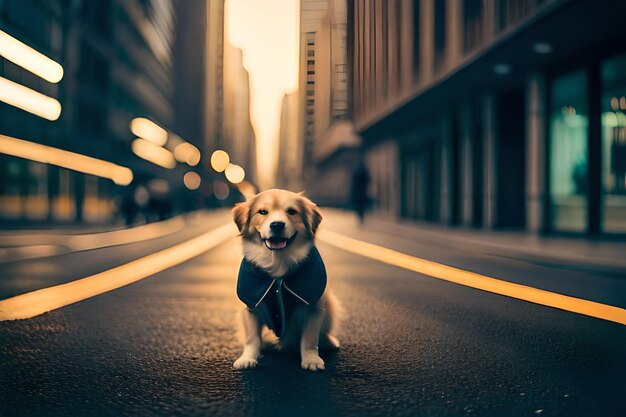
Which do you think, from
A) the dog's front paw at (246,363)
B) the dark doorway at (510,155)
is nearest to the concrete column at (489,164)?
the dark doorway at (510,155)

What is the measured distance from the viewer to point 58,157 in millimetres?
30938

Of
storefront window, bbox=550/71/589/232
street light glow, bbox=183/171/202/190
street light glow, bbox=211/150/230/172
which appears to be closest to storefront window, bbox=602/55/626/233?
storefront window, bbox=550/71/589/232

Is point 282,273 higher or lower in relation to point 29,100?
lower

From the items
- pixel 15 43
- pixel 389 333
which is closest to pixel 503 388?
pixel 389 333

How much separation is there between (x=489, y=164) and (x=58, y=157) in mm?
21351

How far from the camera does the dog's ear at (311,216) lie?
11.9 ft

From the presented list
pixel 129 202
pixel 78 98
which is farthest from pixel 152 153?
pixel 129 202

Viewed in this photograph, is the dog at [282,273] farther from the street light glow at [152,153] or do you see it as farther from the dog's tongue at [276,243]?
the street light glow at [152,153]

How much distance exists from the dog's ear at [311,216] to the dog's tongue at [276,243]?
0.22 metres

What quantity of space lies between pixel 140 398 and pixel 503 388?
191 centimetres

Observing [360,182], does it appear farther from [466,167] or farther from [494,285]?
[494,285]

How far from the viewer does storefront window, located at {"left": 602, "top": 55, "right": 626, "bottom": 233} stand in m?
15.0

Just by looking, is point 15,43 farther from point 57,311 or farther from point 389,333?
point 389,333

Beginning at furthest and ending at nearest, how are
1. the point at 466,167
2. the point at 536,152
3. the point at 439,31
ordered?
the point at 439,31 < the point at 466,167 < the point at 536,152
